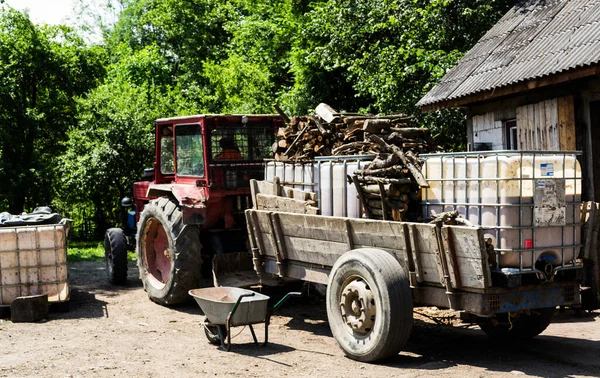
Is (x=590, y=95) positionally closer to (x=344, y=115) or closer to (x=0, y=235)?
(x=344, y=115)

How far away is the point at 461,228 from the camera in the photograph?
253 inches

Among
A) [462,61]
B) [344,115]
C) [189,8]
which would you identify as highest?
[189,8]

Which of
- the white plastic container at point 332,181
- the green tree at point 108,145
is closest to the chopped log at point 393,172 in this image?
the white plastic container at point 332,181

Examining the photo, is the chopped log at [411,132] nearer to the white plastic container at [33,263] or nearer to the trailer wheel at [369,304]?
the trailer wheel at [369,304]

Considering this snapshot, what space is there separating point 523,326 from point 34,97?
70.8 feet

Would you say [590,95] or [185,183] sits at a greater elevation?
[590,95]

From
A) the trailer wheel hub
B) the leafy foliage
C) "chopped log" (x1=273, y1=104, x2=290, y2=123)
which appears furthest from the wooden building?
the trailer wheel hub

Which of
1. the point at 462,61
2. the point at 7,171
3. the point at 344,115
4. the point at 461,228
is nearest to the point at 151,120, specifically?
the point at 7,171

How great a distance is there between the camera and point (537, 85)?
10.2 m

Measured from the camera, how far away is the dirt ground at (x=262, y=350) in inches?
270

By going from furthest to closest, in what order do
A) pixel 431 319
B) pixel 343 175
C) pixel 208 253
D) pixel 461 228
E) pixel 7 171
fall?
pixel 7 171 → pixel 208 253 → pixel 431 319 → pixel 343 175 → pixel 461 228

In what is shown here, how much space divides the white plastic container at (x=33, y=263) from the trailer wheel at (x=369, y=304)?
184 inches

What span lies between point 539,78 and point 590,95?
0.71 metres

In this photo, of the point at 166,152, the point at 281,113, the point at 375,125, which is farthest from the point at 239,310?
the point at 166,152
